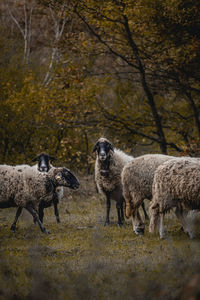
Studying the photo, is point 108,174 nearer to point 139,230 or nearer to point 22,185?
point 139,230

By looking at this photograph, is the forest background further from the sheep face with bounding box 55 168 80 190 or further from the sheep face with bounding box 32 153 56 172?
the sheep face with bounding box 55 168 80 190

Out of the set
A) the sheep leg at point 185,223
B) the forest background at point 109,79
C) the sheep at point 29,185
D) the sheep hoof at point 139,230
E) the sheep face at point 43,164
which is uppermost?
the forest background at point 109,79

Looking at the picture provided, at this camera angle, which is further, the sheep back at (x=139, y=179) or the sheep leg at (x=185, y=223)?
the sheep back at (x=139, y=179)

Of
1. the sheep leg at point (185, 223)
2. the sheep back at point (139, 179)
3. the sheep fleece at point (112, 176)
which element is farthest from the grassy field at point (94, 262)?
the sheep fleece at point (112, 176)

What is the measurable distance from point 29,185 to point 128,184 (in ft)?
7.58

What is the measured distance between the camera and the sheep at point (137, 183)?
9.01 m

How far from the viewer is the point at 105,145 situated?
10648 millimetres

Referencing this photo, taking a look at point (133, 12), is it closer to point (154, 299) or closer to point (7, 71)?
point (7, 71)

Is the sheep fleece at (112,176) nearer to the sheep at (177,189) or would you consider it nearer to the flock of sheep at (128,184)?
the flock of sheep at (128,184)

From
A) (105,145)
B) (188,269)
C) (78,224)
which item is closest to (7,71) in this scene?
(105,145)

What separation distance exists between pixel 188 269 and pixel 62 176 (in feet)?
20.0

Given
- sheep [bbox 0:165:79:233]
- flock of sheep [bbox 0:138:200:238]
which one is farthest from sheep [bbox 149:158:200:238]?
sheep [bbox 0:165:79:233]

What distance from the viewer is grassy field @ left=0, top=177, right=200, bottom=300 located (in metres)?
4.08

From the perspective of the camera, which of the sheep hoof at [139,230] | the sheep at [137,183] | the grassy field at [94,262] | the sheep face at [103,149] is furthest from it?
the sheep face at [103,149]
